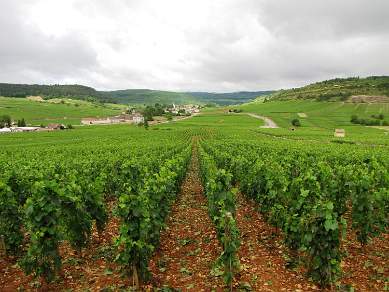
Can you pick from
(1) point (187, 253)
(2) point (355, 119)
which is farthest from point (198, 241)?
(2) point (355, 119)

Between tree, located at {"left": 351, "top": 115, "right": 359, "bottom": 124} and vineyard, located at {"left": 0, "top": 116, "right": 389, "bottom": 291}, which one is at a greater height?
vineyard, located at {"left": 0, "top": 116, "right": 389, "bottom": 291}

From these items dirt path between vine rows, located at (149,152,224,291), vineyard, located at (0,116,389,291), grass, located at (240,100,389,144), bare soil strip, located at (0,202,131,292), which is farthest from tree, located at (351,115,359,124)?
bare soil strip, located at (0,202,131,292)

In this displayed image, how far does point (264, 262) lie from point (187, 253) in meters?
2.93

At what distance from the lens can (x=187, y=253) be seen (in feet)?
41.1

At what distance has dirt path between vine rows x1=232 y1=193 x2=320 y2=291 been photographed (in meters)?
9.93

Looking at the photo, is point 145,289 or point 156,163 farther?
point 156,163

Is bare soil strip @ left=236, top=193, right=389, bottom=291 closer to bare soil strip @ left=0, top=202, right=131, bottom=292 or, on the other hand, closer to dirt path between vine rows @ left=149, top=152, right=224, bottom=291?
dirt path between vine rows @ left=149, top=152, right=224, bottom=291

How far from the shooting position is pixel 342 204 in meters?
15.2

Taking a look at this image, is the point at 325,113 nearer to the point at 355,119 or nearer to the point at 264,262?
the point at 355,119

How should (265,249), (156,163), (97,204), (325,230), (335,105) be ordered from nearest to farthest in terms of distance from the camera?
(325,230) → (265,249) → (97,204) → (156,163) → (335,105)

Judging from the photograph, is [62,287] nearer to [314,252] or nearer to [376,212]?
[314,252]

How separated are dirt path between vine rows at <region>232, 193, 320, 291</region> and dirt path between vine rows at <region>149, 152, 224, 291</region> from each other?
1.08m

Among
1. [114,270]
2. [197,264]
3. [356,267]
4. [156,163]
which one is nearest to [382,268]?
[356,267]

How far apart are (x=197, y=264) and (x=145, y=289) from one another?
235 centimetres
